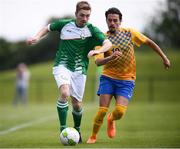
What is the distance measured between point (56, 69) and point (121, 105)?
1193mm

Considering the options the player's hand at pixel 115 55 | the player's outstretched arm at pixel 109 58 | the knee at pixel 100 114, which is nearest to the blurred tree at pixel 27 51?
the knee at pixel 100 114

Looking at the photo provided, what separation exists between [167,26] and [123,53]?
19642 mm

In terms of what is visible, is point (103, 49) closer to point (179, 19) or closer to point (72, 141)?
point (72, 141)

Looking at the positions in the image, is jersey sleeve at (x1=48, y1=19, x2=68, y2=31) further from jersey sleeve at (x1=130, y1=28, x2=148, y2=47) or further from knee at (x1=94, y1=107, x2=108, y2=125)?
→ knee at (x1=94, y1=107, x2=108, y2=125)

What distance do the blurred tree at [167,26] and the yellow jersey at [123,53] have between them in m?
13.4

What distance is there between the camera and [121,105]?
34.7 ft

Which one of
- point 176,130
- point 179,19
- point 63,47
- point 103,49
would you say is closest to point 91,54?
point 103,49

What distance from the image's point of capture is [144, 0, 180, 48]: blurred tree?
2506 cm

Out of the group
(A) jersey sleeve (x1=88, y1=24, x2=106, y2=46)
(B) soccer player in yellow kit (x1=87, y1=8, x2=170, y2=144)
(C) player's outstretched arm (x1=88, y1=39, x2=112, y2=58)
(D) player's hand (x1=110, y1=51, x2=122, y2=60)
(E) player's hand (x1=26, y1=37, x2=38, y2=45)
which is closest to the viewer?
(C) player's outstretched arm (x1=88, y1=39, x2=112, y2=58)

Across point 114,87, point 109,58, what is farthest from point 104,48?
point 114,87

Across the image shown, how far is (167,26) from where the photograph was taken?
29.9m

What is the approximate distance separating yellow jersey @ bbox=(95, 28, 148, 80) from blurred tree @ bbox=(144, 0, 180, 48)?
43.8ft

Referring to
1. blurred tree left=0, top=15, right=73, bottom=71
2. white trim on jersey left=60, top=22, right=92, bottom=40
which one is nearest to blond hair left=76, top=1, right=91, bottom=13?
white trim on jersey left=60, top=22, right=92, bottom=40

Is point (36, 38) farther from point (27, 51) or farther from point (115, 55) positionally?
point (27, 51)
